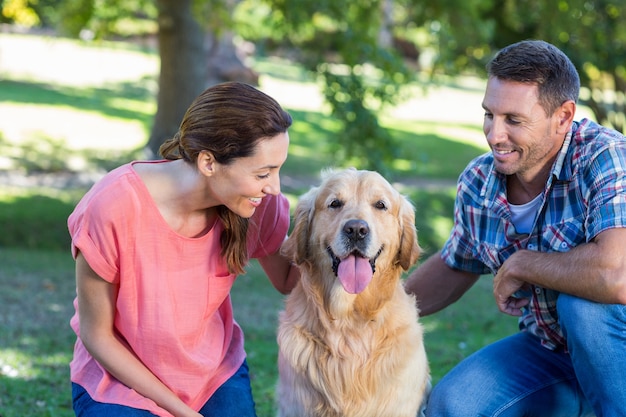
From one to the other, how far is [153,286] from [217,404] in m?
0.65

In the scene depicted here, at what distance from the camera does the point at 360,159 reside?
36.6 ft

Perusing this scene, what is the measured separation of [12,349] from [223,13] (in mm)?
6758

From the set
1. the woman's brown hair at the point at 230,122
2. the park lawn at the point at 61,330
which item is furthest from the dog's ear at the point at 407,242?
the park lawn at the point at 61,330

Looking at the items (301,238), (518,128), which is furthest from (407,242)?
(518,128)

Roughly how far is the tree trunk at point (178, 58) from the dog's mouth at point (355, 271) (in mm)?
9176

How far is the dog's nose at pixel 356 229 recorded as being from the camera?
12.1 feet

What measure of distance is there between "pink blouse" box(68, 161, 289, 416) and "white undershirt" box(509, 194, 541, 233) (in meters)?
1.14

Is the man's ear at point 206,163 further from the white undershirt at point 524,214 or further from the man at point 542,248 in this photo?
the white undershirt at point 524,214

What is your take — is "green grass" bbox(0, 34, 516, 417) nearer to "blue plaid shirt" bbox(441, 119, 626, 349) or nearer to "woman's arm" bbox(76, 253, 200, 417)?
"blue plaid shirt" bbox(441, 119, 626, 349)

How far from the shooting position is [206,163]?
3.39 metres

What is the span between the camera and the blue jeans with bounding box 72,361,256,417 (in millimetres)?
3477

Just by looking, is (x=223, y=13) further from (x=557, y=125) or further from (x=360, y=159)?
(x=557, y=125)

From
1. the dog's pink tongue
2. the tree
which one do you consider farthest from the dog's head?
the tree

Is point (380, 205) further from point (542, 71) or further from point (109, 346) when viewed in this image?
point (109, 346)
